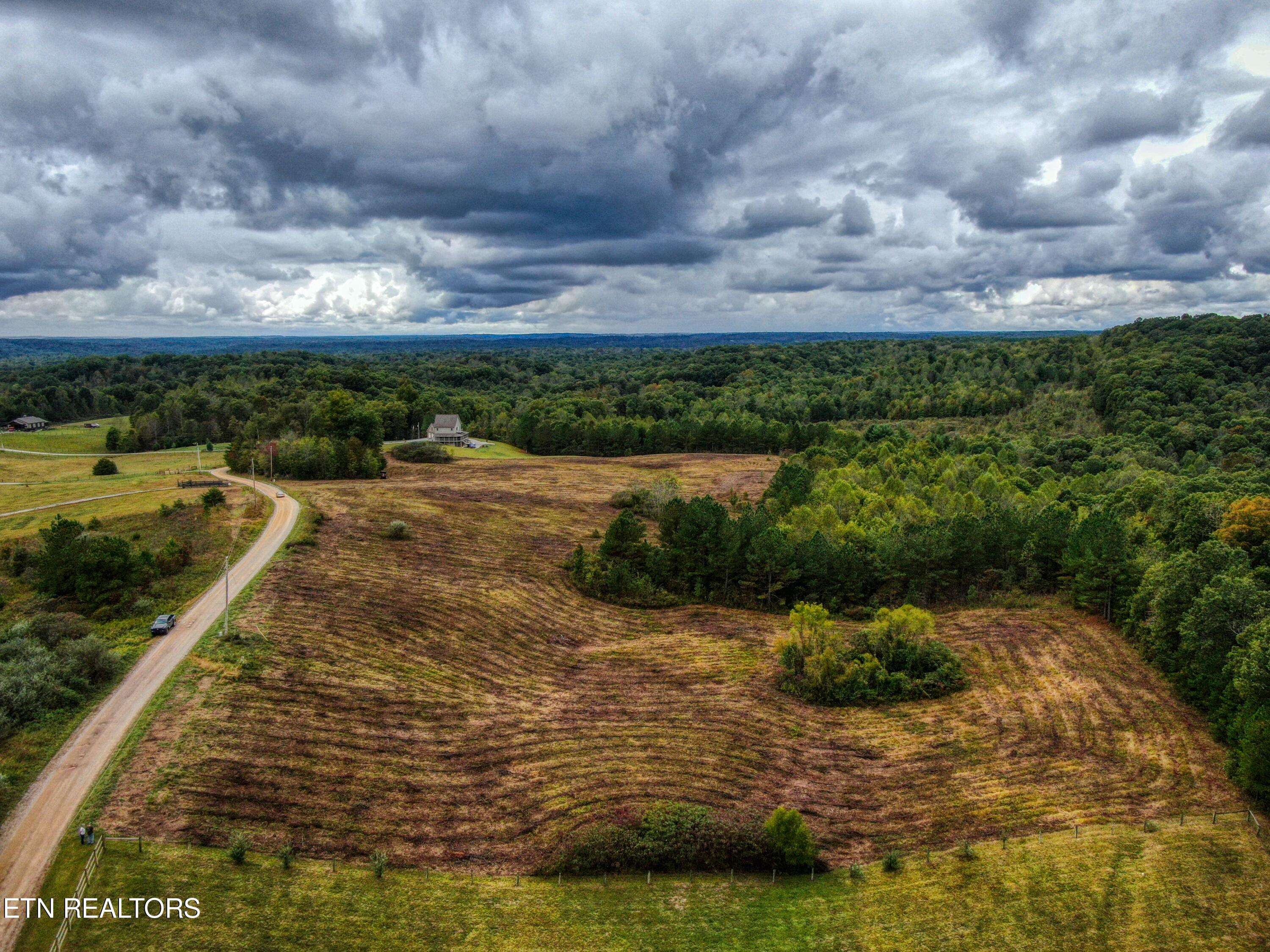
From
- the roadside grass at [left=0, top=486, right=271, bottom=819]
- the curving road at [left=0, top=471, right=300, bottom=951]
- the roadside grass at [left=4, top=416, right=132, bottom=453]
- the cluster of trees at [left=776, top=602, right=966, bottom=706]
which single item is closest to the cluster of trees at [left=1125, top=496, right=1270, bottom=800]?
the cluster of trees at [left=776, top=602, right=966, bottom=706]

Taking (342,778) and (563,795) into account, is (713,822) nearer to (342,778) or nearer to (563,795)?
(563,795)

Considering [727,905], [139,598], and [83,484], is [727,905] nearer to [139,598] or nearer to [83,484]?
[139,598]

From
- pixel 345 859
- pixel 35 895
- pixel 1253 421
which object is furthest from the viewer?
pixel 1253 421

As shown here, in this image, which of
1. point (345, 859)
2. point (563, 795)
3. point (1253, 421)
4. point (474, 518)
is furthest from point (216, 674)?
point (1253, 421)

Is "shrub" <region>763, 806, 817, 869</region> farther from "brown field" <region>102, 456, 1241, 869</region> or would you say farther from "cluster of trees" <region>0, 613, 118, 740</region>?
"cluster of trees" <region>0, 613, 118, 740</region>

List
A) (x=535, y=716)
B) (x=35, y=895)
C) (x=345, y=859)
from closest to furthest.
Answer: (x=35, y=895), (x=345, y=859), (x=535, y=716)
